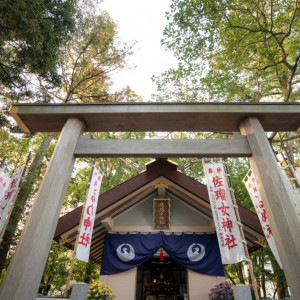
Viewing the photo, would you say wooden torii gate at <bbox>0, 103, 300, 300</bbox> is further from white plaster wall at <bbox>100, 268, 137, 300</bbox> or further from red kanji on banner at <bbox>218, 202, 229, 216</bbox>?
white plaster wall at <bbox>100, 268, 137, 300</bbox>

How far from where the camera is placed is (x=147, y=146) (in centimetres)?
364

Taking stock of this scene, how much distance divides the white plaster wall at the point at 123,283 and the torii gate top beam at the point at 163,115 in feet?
19.2

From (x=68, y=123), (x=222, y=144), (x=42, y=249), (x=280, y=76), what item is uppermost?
(x=280, y=76)

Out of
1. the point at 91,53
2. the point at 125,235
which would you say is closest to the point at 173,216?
the point at 125,235

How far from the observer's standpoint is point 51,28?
5.94m

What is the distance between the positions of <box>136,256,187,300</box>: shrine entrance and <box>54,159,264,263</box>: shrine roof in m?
4.64

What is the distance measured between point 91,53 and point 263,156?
10.8m

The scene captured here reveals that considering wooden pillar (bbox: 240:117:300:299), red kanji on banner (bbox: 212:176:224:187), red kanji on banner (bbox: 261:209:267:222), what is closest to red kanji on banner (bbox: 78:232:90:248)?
red kanji on banner (bbox: 212:176:224:187)

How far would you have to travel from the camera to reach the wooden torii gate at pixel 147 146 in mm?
2586

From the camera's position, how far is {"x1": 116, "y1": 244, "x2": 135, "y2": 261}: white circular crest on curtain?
750 cm

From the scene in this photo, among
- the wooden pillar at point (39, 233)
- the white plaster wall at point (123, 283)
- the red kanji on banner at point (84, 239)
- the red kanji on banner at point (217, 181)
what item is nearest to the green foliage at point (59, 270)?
the white plaster wall at point (123, 283)

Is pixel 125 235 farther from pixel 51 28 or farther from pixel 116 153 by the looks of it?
pixel 51 28

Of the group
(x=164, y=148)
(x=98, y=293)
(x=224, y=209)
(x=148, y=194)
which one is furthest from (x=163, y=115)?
(x=148, y=194)

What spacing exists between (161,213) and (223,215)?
124 inches
